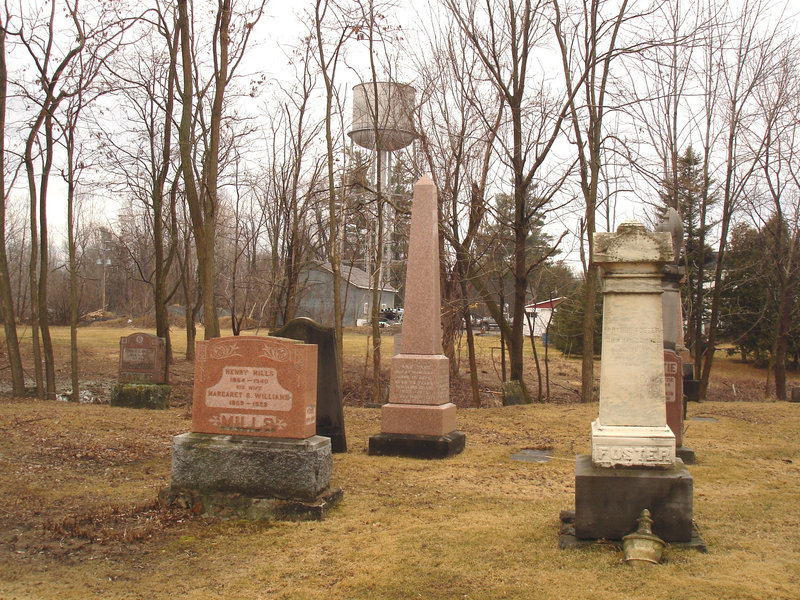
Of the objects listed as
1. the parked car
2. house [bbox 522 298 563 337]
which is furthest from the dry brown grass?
the parked car

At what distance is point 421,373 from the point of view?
28.6 ft

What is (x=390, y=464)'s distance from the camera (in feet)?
26.3

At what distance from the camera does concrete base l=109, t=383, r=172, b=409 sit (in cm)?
1318

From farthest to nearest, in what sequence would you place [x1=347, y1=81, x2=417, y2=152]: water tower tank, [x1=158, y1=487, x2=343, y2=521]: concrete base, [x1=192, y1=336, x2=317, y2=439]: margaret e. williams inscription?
1. [x1=347, y1=81, x2=417, y2=152]: water tower tank
2. [x1=192, y1=336, x2=317, y2=439]: margaret e. williams inscription
3. [x1=158, y1=487, x2=343, y2=521]: concrete base

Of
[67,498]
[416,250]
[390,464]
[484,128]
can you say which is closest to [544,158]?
[484,128]

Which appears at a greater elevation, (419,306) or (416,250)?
(416,250)

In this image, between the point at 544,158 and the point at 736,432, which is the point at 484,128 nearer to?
the point at 544,158

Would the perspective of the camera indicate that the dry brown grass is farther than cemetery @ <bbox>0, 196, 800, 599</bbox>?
No

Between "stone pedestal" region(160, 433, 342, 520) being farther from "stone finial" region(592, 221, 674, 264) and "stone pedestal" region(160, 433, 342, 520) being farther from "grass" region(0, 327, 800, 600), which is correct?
"stone finial" region(592, 221, 674, 264)

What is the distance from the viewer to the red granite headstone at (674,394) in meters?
7.87

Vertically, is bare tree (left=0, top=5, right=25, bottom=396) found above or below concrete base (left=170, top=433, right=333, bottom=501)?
above

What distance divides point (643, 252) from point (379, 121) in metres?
13.0

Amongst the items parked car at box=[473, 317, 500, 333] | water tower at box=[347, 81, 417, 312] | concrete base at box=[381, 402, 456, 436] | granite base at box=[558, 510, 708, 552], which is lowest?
granite base at box=[558, 510, 708, 552]

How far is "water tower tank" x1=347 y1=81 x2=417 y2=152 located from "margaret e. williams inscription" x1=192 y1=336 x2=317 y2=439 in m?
9.89
